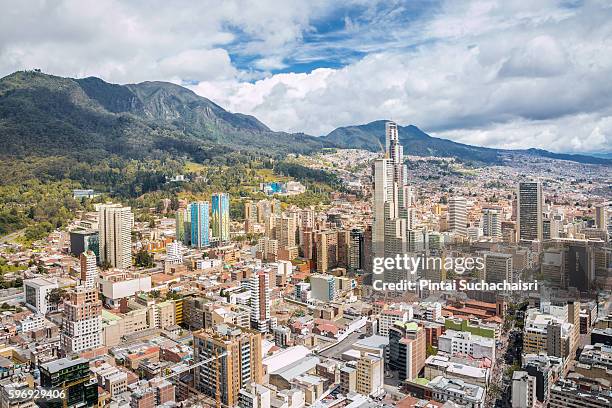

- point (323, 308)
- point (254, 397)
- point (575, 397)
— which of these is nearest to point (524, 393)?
point (575, 397)

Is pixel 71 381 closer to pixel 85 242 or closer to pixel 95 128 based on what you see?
pixel 85 242

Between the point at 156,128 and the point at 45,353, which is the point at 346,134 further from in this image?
the point at 45,353

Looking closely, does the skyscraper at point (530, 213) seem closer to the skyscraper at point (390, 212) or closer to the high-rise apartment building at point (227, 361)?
the skyscraper at point (390, 212)

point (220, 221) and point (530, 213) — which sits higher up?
point (530, 213)

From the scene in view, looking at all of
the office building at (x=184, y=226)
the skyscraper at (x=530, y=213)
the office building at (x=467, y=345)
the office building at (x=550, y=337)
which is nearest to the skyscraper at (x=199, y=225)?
the office building at (x=184, y=226)

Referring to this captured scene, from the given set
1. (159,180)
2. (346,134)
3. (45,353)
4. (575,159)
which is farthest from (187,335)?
(346,134)

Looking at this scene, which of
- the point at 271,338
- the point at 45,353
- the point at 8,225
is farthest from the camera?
the point at 8,225

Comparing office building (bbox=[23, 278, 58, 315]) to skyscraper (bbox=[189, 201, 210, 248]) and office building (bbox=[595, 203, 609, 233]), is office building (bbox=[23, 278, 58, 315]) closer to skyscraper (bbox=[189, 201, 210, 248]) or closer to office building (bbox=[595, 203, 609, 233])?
skyscraper (bbox=[189, 201, 210, 248])

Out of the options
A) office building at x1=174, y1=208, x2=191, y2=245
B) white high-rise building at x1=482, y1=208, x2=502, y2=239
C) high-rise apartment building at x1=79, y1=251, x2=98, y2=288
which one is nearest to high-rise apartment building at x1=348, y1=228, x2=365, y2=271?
white high-rise building at x1=482, y1=208, x2=502, y2=239
